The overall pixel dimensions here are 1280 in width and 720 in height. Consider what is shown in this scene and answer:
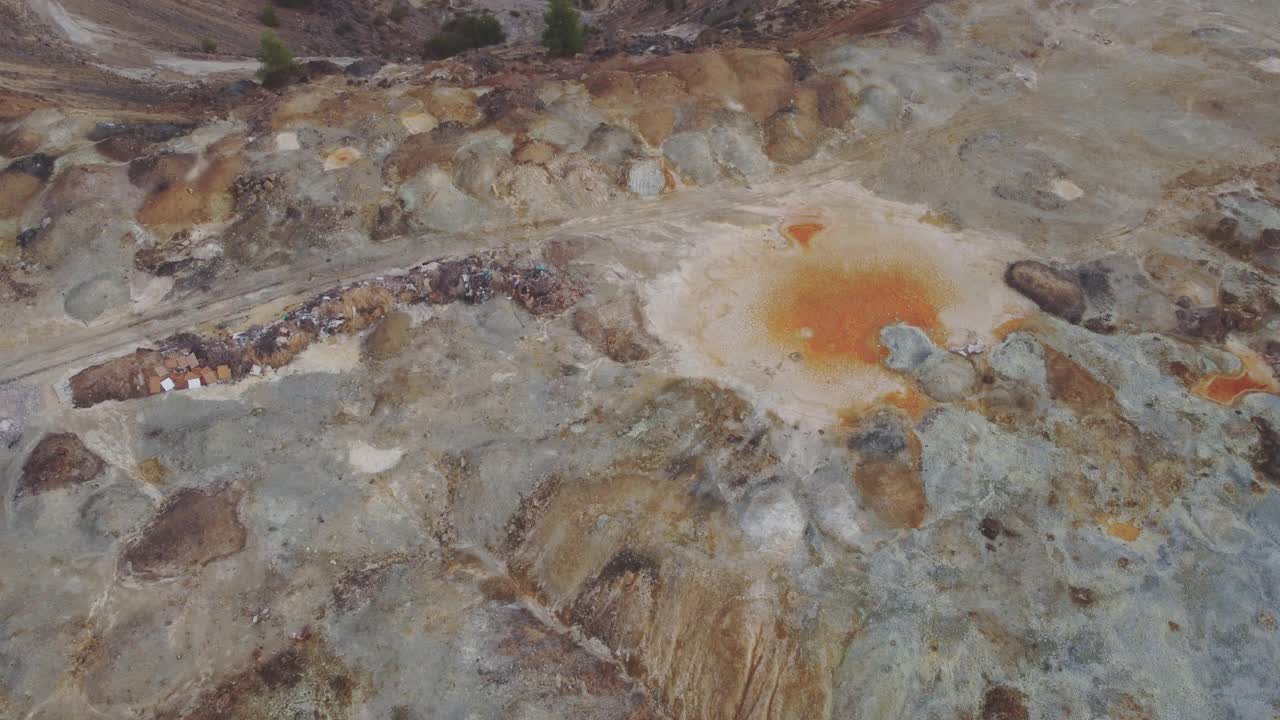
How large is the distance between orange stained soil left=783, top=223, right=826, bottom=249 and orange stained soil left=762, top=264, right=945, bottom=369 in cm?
225

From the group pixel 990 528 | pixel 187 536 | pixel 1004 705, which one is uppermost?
pixel 187 536

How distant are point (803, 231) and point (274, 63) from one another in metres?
44.0

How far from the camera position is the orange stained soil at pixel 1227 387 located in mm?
39656

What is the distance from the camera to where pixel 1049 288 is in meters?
43.7

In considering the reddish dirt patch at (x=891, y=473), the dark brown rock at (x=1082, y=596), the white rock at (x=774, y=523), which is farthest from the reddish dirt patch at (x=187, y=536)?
the dark brown rock at (x=1082, y=596)

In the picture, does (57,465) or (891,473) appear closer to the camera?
(57,465)

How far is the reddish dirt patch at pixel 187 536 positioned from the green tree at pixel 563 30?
4649cm

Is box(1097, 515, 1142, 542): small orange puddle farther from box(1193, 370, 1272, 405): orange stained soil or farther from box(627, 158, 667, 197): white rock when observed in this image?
box(627, 158, 667, 197): white rock

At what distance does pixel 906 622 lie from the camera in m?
31.9

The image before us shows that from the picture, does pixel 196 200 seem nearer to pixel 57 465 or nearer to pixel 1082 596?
pixel 57 465

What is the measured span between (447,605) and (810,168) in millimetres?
35472

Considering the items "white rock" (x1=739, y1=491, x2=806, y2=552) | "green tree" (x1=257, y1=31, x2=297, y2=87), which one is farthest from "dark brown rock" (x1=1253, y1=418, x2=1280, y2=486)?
"green tree" (x1=257, y1=31, x2=297, y2=87)

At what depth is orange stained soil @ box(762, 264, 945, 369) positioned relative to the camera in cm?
4088

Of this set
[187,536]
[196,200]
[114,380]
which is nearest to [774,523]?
[187,536]
